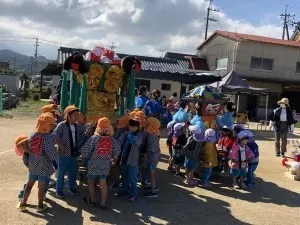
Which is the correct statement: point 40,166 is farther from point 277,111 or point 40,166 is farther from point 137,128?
point 277,111

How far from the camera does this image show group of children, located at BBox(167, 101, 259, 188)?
25.8 ft

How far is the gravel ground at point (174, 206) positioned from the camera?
5.71m

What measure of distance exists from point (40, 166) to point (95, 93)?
2.94 m

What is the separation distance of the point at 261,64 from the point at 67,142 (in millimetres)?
26262

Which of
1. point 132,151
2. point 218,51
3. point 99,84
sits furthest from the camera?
point 218,51

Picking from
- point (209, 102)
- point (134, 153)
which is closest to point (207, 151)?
point (134, 153)

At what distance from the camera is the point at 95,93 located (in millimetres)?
8445

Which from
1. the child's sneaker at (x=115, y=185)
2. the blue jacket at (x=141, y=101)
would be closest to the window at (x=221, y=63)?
the blue jacket at (x=141, y=101)

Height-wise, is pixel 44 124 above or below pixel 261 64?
below

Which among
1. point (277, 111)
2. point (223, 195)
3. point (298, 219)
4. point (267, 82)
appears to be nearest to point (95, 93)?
point (223, 195)

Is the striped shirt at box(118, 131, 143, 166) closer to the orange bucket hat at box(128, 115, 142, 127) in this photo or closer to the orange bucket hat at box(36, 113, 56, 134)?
the orange bucket hat at box(128, 115, 142, 127)

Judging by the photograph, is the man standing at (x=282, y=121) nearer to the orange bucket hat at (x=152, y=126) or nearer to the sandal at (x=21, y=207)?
the orange bucket hat at (x=152, y=126)

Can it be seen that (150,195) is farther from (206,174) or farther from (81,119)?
(81,119)

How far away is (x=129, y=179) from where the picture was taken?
22.3 feet
